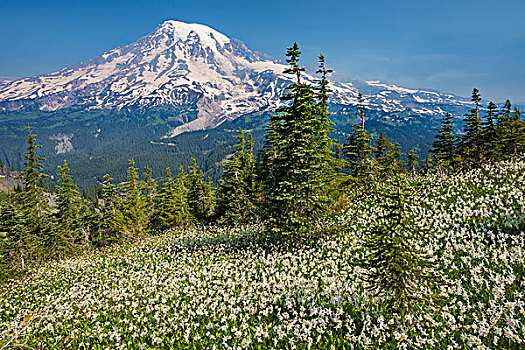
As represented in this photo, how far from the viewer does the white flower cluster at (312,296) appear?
5348 millimetres

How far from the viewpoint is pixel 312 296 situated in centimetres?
703

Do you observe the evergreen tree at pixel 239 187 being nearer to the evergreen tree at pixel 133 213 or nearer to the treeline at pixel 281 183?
the treeline at pixel 281 183

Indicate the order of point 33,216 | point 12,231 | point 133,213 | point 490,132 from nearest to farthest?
1. point 12,231
2. point 490,132
3. point 33,216
4. point 133,213

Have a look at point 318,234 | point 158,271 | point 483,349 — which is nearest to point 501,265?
point 483,349

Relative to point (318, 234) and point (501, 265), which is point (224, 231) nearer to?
point (318, 234)

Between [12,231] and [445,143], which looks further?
[445,143]

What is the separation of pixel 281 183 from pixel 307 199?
136 centimetres

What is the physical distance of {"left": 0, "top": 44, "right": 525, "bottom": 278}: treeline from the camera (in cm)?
1248

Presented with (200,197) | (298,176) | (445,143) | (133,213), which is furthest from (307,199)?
(445,143)

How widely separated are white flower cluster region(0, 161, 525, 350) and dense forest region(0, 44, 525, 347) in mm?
385

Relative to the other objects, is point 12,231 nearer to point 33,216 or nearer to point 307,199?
point 33,216

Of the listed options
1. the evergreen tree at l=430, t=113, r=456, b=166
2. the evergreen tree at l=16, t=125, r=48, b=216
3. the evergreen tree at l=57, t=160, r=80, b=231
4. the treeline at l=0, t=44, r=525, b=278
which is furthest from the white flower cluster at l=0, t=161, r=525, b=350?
the evergreen tree at l=57, t=160, r=80, b=231

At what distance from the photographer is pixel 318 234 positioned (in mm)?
12352

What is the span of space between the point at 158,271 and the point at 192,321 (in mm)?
5361
